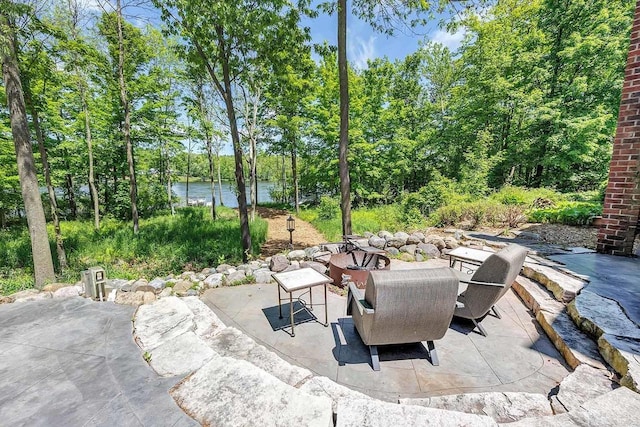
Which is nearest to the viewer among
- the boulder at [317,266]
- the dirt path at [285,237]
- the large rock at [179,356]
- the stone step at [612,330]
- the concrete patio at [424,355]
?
the stone step at [612,330]

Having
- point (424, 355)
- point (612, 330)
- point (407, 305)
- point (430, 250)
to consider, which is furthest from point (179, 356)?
point (430, 250)

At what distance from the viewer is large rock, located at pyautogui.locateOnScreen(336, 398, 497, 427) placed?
4.60 ft

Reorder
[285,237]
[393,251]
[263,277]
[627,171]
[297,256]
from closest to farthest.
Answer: [627,171] → [263,277] → [393,251] → [297,256] → [285,237]

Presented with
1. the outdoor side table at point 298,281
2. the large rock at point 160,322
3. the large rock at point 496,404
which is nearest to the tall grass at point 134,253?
the large rock at point 160,322

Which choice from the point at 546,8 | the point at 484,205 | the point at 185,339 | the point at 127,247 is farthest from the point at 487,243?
the point at 546,8

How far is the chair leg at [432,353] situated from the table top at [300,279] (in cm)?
107

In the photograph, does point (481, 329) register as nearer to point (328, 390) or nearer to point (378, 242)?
point (328, 390)

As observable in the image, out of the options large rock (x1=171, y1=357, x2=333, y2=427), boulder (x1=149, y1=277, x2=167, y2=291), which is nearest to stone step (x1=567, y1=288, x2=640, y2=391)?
large rock (x1=171, y1=357, x2=333, y2=427)

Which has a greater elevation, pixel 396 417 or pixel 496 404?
pixel 396 417

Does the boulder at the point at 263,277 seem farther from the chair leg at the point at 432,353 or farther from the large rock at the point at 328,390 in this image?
the chair leg at the point at 432,353

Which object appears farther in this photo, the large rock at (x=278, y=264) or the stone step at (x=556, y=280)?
the large rock at (x=278, y=264)

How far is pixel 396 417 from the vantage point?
144cm

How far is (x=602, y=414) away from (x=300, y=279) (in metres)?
2.26

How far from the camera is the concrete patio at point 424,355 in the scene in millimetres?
1993
